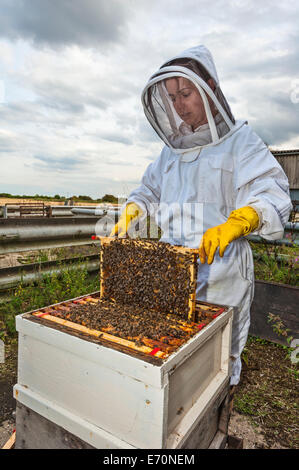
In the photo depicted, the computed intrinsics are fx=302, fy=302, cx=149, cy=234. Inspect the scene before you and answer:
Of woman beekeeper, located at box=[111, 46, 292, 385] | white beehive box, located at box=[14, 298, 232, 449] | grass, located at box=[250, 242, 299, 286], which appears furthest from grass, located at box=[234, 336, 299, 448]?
white beehive box, located at box=[14, 298, 232, 449]

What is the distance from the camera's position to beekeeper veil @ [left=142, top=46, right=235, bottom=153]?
187 centimetres

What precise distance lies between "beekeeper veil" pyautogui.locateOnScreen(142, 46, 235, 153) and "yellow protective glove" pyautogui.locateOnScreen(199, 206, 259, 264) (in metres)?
0.58

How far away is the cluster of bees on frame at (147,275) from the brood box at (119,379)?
15 centimetres

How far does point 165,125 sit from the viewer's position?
228 cm

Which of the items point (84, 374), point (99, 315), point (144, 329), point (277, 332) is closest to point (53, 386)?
point (84, 374)

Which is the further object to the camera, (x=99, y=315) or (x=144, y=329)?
(x=99, y=315)

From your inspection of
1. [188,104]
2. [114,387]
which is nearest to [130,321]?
[114,387]

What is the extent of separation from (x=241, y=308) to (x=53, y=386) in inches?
50.0

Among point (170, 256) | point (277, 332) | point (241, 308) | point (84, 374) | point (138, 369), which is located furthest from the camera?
point (277, 332)

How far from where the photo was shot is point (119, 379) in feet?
3.79
